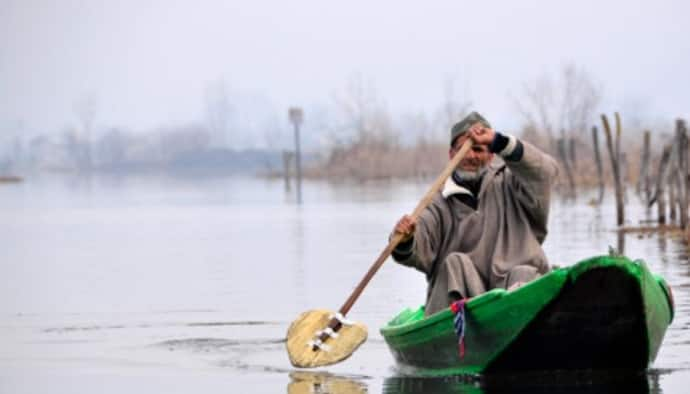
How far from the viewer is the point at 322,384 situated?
1044cm

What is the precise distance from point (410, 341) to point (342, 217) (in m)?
23.6

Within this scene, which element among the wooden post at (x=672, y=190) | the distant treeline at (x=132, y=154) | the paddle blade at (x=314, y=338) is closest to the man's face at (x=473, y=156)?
the paddle blade at (x=314, y=338)

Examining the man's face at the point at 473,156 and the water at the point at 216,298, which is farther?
the water at the point at 216,298

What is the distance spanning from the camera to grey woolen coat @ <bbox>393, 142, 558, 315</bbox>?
9758 mm

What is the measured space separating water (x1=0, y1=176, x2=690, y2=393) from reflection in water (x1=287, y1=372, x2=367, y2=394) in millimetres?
15

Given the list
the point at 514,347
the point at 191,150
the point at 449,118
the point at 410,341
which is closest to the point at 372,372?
the point at 410,341

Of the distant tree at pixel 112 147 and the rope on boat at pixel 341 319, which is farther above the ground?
the rope on boat at pixel 341 319

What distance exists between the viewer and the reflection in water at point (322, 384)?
33.3 ft

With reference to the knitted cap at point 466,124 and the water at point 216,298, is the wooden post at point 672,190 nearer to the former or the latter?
the water at point 216,298

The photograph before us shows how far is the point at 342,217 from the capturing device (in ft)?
111

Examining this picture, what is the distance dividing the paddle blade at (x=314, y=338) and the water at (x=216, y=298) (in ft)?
0.56

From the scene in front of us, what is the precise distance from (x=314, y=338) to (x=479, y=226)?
135 cm

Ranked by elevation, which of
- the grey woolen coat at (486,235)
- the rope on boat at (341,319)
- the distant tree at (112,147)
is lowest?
the distant tree at (112,147)

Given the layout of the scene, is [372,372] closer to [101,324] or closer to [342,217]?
[101,324]
